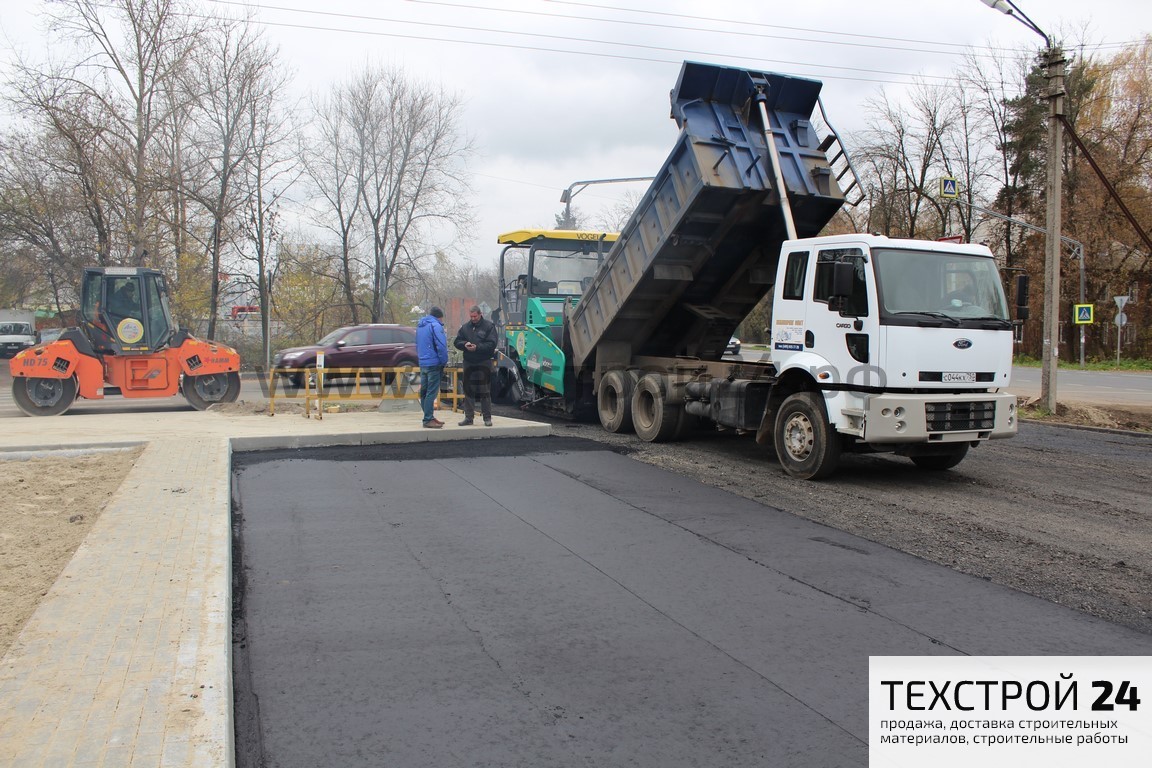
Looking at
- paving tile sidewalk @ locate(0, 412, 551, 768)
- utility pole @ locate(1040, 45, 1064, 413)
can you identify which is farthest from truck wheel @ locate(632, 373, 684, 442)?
utility pole @ locate(1040, 45, 1064, 413)

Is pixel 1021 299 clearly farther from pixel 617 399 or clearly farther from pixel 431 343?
pixel 431 343

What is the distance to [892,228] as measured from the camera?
155 feet

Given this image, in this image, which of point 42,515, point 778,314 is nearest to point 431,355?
point 778,314

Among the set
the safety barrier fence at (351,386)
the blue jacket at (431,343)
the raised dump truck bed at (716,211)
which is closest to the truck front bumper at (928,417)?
the raised dump truck bed at (716,211)

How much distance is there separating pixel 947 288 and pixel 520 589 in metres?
5.97

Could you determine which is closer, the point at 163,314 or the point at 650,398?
the point at 650,398

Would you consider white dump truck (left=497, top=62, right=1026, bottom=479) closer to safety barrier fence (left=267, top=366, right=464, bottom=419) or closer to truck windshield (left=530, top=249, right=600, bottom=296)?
truck windshield (left=530, top=249, right=600, bottom=296)

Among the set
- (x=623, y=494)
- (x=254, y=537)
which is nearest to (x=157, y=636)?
(x=254, y=537)

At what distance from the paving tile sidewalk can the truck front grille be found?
22.2ft

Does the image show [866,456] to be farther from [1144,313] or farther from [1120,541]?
[1144,313]

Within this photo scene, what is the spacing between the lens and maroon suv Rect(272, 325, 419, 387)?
2098 centimetres

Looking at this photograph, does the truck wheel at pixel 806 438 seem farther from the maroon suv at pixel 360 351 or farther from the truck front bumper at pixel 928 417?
the maroon suv at pixel 360 351

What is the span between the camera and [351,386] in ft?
57.4

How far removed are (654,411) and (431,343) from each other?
3547mm
